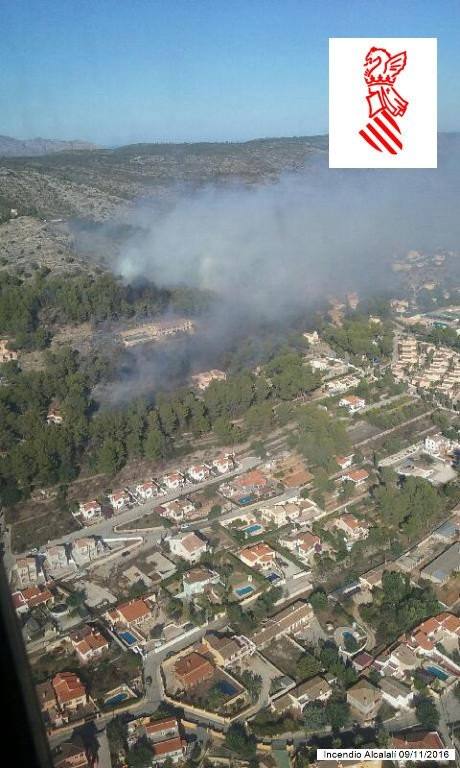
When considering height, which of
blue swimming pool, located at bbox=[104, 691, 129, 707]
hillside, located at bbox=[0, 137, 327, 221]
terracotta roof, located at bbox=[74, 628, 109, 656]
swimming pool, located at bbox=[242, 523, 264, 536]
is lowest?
blue swimming pool, located at bbox=[104, 691, 129, 707]

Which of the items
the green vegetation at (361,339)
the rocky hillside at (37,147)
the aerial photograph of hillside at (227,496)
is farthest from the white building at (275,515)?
the rocky hillside at (37,147)

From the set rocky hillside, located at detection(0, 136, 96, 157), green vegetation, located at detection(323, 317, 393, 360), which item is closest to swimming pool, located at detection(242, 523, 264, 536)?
green vegetation, located at detection(323, 317, 393, 360)

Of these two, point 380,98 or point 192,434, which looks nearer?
point 380,98

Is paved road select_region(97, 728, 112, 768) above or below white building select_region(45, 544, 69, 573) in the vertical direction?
below

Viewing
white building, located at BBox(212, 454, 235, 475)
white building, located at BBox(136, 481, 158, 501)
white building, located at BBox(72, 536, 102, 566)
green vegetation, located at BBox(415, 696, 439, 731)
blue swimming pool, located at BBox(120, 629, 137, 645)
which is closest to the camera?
green vegetation, located at BBox(415, 696, 439, 731)

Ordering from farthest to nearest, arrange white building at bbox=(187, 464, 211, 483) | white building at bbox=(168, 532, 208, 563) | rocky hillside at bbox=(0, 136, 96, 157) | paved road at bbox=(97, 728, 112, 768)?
rocky hillside at bbox=(0, 136, 96, 157) → white building at bbox=(187, 464, 211, 483) → white building at bbox=(168, 532, 208, 563) → paved road at bbox=(97, 728, 112, 768)

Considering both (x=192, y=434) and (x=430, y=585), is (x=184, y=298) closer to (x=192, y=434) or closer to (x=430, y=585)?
(x=192, y=434)

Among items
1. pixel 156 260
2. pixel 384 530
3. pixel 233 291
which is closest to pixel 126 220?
pixel 156 260

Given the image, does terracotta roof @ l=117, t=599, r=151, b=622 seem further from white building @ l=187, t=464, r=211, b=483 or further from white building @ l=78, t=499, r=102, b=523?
white building @ l=187, t=464, r=211, b=483
